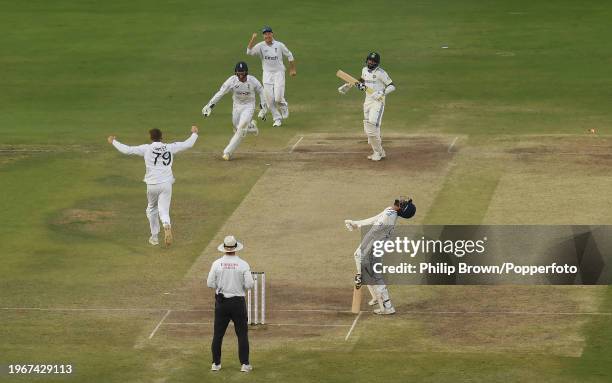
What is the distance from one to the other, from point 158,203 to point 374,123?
7451 millimetres

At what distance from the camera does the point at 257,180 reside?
3650 centimetres

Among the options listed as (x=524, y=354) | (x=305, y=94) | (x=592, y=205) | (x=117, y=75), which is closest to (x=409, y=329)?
(x=524, y=354)

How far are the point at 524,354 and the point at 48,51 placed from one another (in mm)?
30833

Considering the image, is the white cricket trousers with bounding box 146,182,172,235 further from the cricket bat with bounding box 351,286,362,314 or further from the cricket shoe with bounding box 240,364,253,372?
the cricket shoe with bounding box 240,364,253,372

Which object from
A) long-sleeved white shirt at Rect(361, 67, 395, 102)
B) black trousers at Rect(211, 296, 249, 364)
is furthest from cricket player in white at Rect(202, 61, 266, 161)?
black trousers at Rect(211, 296, 249, 364)

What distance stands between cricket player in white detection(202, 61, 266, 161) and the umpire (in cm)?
1301

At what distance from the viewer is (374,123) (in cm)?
3731

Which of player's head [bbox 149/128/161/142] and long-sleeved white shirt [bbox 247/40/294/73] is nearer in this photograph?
player's head [bbox 149/128/161/142]

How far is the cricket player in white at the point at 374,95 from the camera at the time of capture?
123ft

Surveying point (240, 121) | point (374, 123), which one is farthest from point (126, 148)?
point (374, 123)

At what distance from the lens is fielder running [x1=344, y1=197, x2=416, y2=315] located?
27266 millimetres

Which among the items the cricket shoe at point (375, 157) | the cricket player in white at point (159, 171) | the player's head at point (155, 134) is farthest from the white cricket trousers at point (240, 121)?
the player's head at point (155, 134)

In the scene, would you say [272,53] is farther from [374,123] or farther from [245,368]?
[245,368]

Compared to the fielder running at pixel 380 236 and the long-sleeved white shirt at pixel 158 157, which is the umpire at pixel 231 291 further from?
the long-sleeved white shirt at pixel 158 157
